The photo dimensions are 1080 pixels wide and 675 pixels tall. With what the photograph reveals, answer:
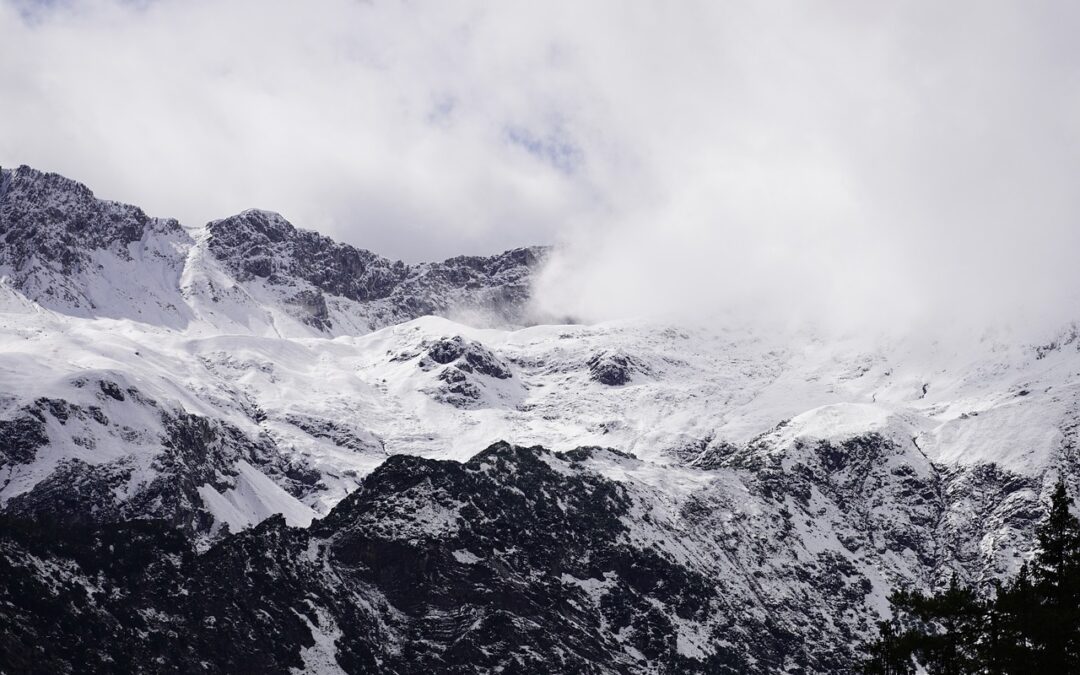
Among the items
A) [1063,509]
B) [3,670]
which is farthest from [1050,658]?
[3,670]

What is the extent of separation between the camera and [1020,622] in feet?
230

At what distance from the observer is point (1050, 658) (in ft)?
223

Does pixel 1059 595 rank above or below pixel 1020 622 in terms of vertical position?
above

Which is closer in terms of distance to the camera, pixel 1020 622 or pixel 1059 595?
pixel 1059 595

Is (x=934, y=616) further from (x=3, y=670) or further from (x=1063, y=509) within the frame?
(x=3, y=670)

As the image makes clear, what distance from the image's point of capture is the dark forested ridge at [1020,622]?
222ft

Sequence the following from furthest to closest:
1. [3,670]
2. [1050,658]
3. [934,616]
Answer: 1. [3,670]
2. [934,616]
3. [1050,658]

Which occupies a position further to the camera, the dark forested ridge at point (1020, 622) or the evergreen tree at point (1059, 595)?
the dark forested ridge at point (1020, 622)

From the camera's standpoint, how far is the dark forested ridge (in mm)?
67812

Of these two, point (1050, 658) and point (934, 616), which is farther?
point (934, 616)

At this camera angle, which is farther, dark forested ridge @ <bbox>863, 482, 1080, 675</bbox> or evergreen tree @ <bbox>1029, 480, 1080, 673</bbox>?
dark forested ridge @ <bbox>863, 482, 1080, 675</bbox>

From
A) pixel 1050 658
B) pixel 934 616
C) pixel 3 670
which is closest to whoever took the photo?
pixel 1050 658

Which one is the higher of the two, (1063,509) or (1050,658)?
(1063,509)

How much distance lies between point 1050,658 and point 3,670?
166 m
